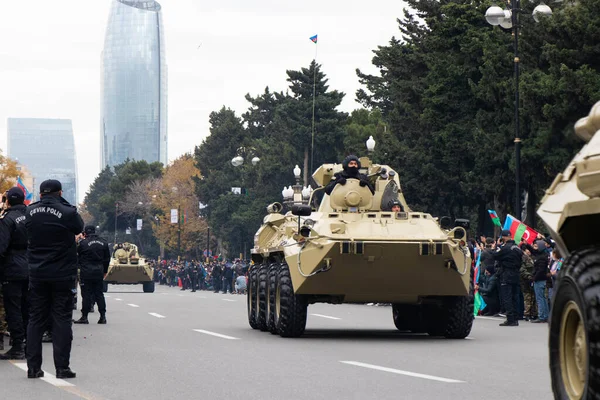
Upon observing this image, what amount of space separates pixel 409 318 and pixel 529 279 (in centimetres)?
569

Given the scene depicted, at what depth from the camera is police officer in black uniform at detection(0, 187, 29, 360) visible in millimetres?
13930

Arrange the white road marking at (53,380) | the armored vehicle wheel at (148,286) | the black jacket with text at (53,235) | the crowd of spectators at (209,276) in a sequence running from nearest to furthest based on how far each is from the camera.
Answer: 1. the white road marking at (53,380)
2. the black jacket with text at (53,235)
3. the armored vehicle wheel at (148,286)
4. the crowd of spectators at (209,276)

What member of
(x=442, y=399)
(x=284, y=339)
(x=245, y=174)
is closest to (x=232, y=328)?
(x=284, y=339)

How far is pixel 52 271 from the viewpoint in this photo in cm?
1200

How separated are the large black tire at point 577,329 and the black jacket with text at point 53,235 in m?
5.92

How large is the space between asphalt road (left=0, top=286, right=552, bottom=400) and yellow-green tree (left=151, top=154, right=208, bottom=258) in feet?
299

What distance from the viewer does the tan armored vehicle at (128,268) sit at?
55.0 meters

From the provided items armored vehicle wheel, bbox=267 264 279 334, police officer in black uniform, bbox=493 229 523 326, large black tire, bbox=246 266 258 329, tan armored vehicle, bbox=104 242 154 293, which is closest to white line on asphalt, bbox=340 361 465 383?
armored vehicle wheel, bbox=267 264 279 334

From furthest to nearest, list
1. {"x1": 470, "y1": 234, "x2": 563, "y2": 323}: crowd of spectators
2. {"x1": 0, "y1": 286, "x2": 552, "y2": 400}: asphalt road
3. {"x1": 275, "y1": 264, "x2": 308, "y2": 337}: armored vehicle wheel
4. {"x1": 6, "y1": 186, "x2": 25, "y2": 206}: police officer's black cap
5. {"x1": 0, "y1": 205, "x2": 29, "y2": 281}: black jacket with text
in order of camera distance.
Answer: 1. {"x1": 470, "y1": 234, "x2": 563, "y2": 323}: crowd of spectators
2. {"x1": 275, "y1": 264, "x2": 308, "y2": 337}: armored vehicle wheel
3. {"x1": 6, "y1": 186, "x2": 25, "y2": 206}: police officer's black cap
4. {"x1": 0, "y1": 205, "x2": 29, "y2": 281}: black jacket with text
5. {"x1": 0, "y1": 286, "x2": 552, "y2": 400}: asphalt road

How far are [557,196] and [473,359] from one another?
6895mm

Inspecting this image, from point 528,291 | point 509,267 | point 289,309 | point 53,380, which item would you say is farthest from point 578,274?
point 528,291

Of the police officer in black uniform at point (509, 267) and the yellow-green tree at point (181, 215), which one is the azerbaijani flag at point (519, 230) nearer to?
the police officer in black uniform at point (509, 267)

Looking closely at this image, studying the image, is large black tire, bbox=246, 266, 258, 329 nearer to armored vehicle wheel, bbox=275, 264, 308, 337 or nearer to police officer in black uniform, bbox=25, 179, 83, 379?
armored vehicle wheel, bbox=275, 264, 308, 337

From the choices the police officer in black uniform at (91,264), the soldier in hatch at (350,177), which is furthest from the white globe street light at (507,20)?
the police officer in black uniform at (91,264)
